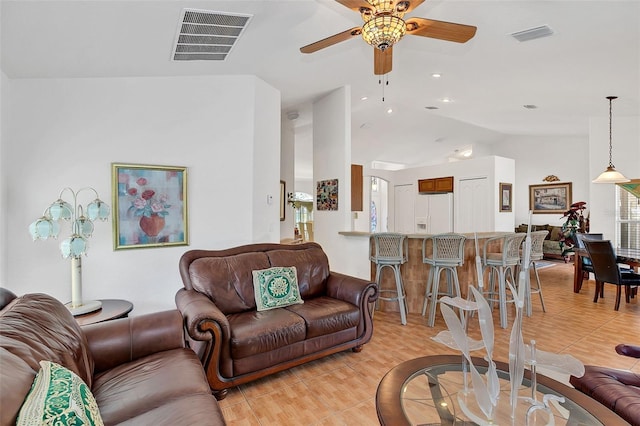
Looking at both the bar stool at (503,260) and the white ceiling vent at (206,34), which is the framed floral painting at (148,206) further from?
the bar stool at (503,260)

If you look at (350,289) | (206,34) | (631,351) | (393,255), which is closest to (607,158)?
(393,255)

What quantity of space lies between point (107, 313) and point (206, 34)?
2.36 metres

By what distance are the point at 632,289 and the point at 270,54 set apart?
6155 mm

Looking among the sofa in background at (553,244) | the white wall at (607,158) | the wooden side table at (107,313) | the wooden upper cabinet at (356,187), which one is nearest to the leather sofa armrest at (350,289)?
the wooden side table at (107,313)

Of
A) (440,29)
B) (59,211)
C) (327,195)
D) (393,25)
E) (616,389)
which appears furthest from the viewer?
(327,195)

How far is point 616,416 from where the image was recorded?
1270 mm

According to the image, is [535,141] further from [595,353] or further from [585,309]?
[595,353]

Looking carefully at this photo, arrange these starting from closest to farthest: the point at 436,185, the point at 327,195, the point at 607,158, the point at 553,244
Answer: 1. the point at 327,195
2. the point at 607,158
3. the point at 436,185
4. the point at 553,244

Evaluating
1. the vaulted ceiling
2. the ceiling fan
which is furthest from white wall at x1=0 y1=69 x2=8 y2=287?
the ceiling fan

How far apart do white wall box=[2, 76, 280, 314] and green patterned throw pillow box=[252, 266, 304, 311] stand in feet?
2.79

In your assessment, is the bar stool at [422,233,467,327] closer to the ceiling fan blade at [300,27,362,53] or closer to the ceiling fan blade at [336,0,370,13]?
the ceiling fan blade at [300,27,362,53]

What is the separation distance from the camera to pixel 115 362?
72.1 inches

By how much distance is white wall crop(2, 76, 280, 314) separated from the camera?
103 inches

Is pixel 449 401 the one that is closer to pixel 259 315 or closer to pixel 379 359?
pixel 379 359
